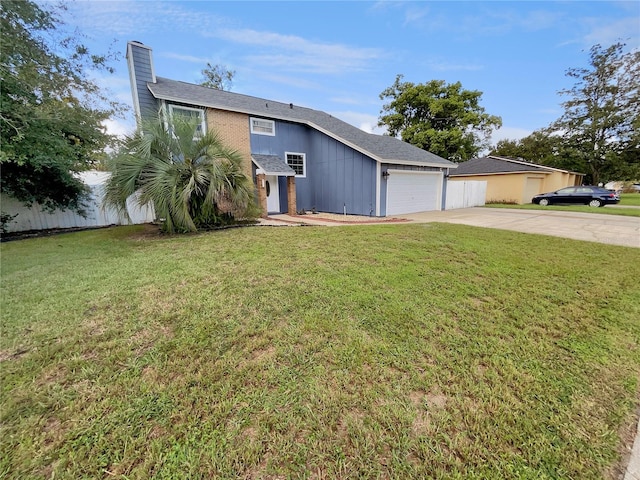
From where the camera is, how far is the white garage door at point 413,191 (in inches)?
458

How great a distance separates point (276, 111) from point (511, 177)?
17.3 metres

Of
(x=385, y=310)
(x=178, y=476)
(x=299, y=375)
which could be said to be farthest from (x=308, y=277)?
(x=178, y=476)

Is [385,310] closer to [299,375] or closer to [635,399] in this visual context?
[299,375]

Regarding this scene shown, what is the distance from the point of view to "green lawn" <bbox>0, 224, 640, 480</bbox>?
57.2 inches

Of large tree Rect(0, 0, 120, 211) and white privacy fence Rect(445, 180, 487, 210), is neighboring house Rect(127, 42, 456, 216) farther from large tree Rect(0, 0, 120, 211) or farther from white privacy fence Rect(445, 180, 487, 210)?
large tree Rect(0, 0, 120, 211)

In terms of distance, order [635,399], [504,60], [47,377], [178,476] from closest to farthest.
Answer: [178,476]
[635,399]
[47,377]
[504,60]

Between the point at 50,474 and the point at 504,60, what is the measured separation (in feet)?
58.6

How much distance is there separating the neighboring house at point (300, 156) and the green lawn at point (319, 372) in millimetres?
7732

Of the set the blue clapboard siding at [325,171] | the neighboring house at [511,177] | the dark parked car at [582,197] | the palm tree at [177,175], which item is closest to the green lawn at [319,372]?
the palm tree at [177,175]

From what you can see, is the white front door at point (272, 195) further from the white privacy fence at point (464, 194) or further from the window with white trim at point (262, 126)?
the white privacy fence at point (464, 194)

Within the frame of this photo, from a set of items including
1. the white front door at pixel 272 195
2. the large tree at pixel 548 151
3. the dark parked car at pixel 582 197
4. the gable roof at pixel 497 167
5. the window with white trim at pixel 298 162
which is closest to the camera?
the white front door at pixel 272 195

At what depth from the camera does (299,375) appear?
6.75 ft

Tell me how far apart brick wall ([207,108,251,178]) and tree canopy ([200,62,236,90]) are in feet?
50.8

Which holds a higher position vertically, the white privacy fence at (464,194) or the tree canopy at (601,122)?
the tree canopy at (601,122)
